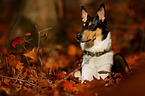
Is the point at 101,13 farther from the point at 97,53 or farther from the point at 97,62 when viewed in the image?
the point at 97,62

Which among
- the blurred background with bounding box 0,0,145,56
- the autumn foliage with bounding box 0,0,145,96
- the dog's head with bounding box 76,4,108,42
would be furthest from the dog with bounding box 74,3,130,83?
the blurred background with bounding box 0,0,145,56

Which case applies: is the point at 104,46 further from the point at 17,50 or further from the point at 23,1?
the point at 23,1

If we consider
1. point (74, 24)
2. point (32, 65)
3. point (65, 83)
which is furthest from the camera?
point (74, 24)

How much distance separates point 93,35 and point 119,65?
2.69 feet

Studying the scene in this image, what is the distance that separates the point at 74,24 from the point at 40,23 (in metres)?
4.66

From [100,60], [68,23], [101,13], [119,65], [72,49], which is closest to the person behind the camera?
[101,13]

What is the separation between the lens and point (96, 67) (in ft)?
9.70

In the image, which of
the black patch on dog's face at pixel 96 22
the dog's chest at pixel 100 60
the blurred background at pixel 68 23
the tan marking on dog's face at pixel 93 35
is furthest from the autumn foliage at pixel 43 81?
the black patch on dog's face at pixel 96 22

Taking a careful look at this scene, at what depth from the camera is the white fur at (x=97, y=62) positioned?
9.55 feet

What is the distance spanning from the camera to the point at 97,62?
2.94 meters

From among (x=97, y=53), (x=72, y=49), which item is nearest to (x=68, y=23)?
(x=72, y=49)

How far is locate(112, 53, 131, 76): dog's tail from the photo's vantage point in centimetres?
304

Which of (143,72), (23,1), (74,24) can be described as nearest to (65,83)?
(143,72)

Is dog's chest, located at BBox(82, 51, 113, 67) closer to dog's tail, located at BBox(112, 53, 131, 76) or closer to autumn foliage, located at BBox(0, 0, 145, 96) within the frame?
dog's tail, located at BBox(112, 53, 131, 76)
